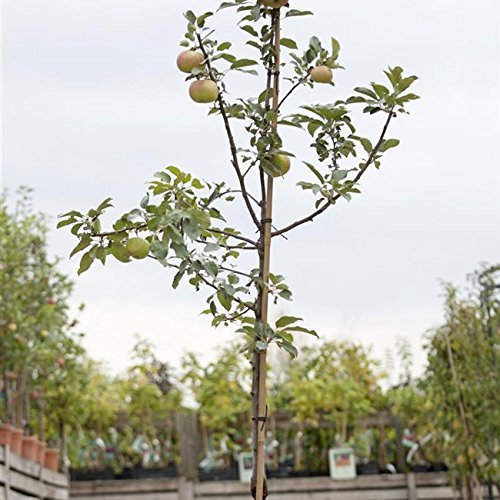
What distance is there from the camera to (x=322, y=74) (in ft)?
6.14

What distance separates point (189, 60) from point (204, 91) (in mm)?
68

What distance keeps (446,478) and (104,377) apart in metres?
2.78

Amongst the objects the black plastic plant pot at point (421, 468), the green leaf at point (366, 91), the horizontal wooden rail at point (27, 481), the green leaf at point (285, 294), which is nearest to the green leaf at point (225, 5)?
the green leaf at point (366, 91)

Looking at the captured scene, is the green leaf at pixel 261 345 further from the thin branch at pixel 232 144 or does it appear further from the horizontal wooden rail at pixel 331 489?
the horizontal wooden rail at pixel 331 489

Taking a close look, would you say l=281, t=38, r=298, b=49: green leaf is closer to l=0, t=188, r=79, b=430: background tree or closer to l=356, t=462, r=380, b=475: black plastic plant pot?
l=0, t=188, r=79, b=430: background tree

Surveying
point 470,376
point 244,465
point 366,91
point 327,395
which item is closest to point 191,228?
point 366,91

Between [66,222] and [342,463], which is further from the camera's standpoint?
[342,463]

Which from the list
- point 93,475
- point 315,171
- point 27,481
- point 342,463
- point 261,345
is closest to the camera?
point 261,345

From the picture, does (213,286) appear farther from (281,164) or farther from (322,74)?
(322,74)

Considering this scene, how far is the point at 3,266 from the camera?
6.59 metres

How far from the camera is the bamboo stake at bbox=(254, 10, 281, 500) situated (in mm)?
1755

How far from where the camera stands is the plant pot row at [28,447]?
18.5 ft

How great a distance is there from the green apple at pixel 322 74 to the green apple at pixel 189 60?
0.20 metres

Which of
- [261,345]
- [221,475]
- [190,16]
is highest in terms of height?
[190,16]
